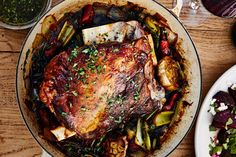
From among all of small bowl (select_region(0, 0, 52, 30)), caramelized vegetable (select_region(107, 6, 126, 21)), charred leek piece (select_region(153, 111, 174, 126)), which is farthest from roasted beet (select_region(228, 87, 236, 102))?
small bowl (select_region(0, 0, 52, 30))

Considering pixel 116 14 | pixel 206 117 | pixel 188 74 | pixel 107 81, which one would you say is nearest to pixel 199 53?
pixel 188 74

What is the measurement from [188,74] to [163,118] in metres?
0.18

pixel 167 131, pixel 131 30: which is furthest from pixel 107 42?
pixel 167 131

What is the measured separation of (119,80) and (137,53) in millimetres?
112

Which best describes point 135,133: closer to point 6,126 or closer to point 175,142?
point 175,142

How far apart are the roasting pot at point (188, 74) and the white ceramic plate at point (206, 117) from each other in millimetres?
50

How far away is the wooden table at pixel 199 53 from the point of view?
2396mm

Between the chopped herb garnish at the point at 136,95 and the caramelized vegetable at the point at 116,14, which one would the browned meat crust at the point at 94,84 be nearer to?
the chopped herb garnish at the point at 136,95

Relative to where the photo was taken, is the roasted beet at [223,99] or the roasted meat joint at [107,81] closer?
the roasted meat joint at [107,81]

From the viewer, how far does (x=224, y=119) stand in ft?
7.76

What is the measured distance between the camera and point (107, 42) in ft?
7.31

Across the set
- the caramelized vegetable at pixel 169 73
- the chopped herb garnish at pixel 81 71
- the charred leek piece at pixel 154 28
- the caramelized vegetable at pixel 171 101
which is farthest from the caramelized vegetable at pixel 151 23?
the chopped herb garnish at pixel 81 71

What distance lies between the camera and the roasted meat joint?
2133 mm

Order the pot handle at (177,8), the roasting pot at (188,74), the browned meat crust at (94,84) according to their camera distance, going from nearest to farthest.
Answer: the browned meat crust at (94,84) < the roasting pot at (188,74) < the pot handle at (177,8)
